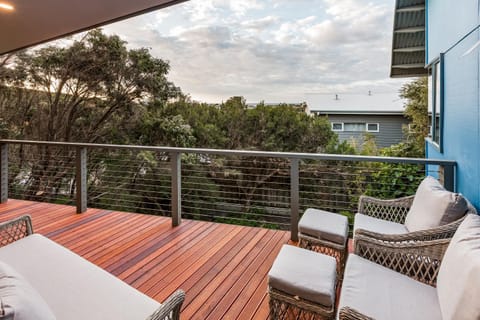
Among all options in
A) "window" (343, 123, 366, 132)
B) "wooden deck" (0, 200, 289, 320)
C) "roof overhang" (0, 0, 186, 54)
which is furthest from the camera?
"window" (343, 123, 366, 132)

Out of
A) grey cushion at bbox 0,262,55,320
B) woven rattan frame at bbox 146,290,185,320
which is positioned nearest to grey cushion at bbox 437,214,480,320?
woven rattan frame at bbox 146,290,185,320

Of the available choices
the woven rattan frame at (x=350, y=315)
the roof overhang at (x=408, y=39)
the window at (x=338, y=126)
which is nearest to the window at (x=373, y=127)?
the window at (x=338, y=126)

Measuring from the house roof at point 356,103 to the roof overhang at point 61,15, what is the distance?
7782 millimetres

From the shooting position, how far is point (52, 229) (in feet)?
11.4

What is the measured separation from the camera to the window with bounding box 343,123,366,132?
408 inches

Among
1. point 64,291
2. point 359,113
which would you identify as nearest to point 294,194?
point 64,291

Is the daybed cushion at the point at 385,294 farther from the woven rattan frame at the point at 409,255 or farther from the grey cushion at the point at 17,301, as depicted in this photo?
the grey cushion at the point at 17,301

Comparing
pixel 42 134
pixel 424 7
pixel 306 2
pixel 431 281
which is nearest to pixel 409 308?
pixel 431 281

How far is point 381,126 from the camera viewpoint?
10375 millimetres

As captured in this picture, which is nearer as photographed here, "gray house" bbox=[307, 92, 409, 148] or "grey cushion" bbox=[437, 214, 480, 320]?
"grey cushion" bbox=[437, 214, 480, 320]

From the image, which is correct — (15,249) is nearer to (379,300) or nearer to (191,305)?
(191,305)

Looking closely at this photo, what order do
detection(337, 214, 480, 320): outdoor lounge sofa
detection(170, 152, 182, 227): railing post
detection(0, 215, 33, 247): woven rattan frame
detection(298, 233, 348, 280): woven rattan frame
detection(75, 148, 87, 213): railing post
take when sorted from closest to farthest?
detection(337, 214, 480, 320): outdoor lounge sofa → detection(0, 215, 33, 247): woven rattan frame → detection(298, 233, 348, 280): woven rattan frame → detection(170, 152, 182, 227): railing post → detection(75, 148, 87, 213): railing post

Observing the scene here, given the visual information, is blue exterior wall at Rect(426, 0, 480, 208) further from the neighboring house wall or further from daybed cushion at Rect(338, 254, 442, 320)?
the neighboring house wall

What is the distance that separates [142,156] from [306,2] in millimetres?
5866
